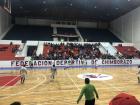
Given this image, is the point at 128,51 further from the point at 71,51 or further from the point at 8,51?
the point at 8,51

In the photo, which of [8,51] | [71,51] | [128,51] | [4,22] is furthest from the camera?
[4,22]

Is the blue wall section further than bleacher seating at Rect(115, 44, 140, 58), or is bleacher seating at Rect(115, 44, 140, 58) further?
the blue wall section

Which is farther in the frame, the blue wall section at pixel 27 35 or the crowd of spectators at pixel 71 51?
the blue wall section at pixel 27 35

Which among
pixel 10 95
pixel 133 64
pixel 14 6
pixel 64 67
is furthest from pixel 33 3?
pixel 10 95

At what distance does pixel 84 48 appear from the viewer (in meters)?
39.1

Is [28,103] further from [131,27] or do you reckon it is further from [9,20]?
[9,20]

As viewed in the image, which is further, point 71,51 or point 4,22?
point 4,22

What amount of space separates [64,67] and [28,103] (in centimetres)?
1898

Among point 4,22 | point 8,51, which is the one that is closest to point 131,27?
point 8,51

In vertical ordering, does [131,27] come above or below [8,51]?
above

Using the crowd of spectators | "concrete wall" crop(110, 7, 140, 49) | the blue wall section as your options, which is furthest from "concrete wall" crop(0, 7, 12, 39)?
"concrete wall" crop(110, 7, 140, 49)

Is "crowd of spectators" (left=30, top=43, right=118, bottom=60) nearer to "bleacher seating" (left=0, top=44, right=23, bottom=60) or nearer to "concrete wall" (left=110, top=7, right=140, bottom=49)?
"bleacher seating" (left=0, top=44, right=23, bottom=60)

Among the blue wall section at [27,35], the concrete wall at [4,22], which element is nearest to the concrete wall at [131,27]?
the blue wall section at [27,35]

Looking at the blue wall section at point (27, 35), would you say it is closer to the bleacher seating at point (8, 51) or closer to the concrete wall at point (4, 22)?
the concrete wall at point (4, 22)
